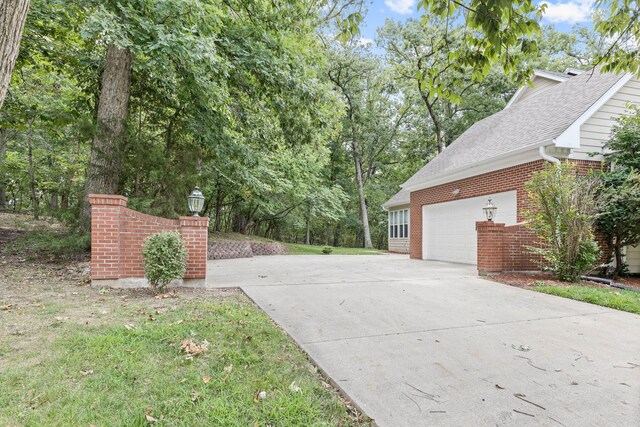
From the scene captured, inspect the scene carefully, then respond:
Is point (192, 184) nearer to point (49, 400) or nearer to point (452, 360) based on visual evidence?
point (49, 400)

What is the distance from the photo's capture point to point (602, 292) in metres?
5.34

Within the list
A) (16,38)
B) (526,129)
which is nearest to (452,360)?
(16,38)

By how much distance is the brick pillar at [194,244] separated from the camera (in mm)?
5602

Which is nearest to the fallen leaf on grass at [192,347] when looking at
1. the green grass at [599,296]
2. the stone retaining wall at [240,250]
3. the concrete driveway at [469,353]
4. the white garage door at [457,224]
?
the concrete driveway at [469,353]

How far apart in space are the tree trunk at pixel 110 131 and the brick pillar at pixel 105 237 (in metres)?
2.16

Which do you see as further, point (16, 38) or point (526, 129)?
point (526, 129)

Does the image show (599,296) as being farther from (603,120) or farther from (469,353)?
(603,120)

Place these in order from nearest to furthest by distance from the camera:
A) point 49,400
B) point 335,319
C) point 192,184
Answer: point 49,400, point 335,319, point 192,184

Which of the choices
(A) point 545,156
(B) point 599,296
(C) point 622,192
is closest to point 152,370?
(B) point 599,296

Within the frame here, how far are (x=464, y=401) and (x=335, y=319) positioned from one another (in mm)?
1919

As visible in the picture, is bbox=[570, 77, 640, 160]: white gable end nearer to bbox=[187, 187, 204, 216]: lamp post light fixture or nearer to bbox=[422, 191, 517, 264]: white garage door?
bbox=[422, 191, 517, 264]: white garage door

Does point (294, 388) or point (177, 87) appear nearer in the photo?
point (294, 388)

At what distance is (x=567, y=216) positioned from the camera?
19.9ft

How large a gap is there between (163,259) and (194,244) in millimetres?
769
